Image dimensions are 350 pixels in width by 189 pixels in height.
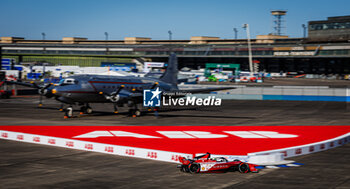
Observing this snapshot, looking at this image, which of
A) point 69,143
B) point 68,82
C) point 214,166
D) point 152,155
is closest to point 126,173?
point 152,155

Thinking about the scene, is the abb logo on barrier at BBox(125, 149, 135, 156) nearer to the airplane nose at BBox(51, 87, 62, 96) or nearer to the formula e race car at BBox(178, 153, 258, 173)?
the formula e race car at BBox(178, 153, 258, 173)

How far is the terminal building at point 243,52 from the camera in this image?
130 metres

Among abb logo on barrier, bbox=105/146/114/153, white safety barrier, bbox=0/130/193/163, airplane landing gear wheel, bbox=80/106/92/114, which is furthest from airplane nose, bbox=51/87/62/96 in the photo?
abb logo on barrier, bbox=105/146/114/153

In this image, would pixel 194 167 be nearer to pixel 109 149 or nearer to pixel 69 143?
pixel 109 149

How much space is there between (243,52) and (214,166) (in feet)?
432

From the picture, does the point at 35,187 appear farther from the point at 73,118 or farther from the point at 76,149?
the point at 73,118

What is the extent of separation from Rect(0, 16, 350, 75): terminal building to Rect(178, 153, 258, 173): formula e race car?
12023 centimetres

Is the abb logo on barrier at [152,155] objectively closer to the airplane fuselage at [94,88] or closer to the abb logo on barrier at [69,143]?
the abb logo on barrier at [69,143]

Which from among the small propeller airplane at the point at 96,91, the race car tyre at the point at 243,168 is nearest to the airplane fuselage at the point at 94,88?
the small propeller airplane at the point at 96,91

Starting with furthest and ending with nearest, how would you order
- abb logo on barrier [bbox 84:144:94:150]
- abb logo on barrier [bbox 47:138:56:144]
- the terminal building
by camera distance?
the terminal building
abb logo on barrier [bbox 47:138:56:144]
abb logo on barrier [bbox 84:144:94:150]

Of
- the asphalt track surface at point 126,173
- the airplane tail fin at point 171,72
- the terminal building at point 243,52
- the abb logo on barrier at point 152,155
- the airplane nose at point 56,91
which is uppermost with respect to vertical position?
the terminal building at point 243,52

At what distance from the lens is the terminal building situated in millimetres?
130500

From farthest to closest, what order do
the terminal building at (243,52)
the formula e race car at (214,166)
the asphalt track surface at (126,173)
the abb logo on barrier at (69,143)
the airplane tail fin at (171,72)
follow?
the terminal building at (243,52) < the airplane tail fin at (171,72) < the abb logo on barrier at (69,143) < the formula e race car at (214,166) < the asphalt track surface at (126,173)

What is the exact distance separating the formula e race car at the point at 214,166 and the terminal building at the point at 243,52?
120 m
